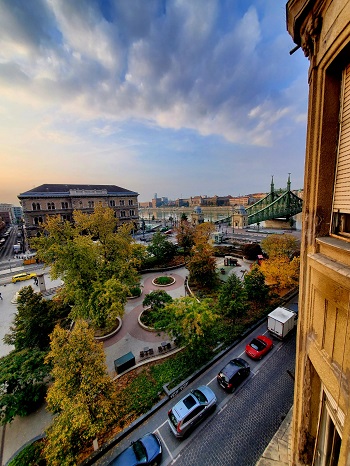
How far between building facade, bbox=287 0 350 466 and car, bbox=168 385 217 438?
211 inches

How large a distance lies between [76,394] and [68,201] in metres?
45.6

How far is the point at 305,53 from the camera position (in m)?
4.02

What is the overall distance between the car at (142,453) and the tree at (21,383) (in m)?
4.73

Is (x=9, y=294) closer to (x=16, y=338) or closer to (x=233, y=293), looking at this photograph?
(x=16, y=338)

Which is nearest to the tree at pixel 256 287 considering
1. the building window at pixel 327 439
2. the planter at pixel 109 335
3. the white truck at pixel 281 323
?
the white truck at pixel 281 323

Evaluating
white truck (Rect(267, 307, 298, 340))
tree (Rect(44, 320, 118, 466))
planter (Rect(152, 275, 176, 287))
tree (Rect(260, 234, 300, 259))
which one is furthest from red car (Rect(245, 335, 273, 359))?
planter (Rect(152, 275, 176, 287))

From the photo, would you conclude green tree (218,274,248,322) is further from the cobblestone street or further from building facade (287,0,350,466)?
building facade (287,0,350,466)

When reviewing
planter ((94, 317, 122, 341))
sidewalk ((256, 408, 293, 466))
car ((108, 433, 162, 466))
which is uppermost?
sidewalk ((256, 408, 293, 466))

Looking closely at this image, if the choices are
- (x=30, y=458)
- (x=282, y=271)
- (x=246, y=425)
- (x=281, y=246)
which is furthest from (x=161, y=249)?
Answer: (x=30, y=458)

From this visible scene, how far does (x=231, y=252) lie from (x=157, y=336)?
72.3 feet

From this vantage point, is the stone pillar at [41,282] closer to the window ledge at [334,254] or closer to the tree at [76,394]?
the tree at [76,394]

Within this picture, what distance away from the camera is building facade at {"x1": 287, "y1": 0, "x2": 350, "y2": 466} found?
120 inches

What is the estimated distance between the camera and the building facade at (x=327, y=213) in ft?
9.97

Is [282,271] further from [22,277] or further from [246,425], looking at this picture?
[22,277]
